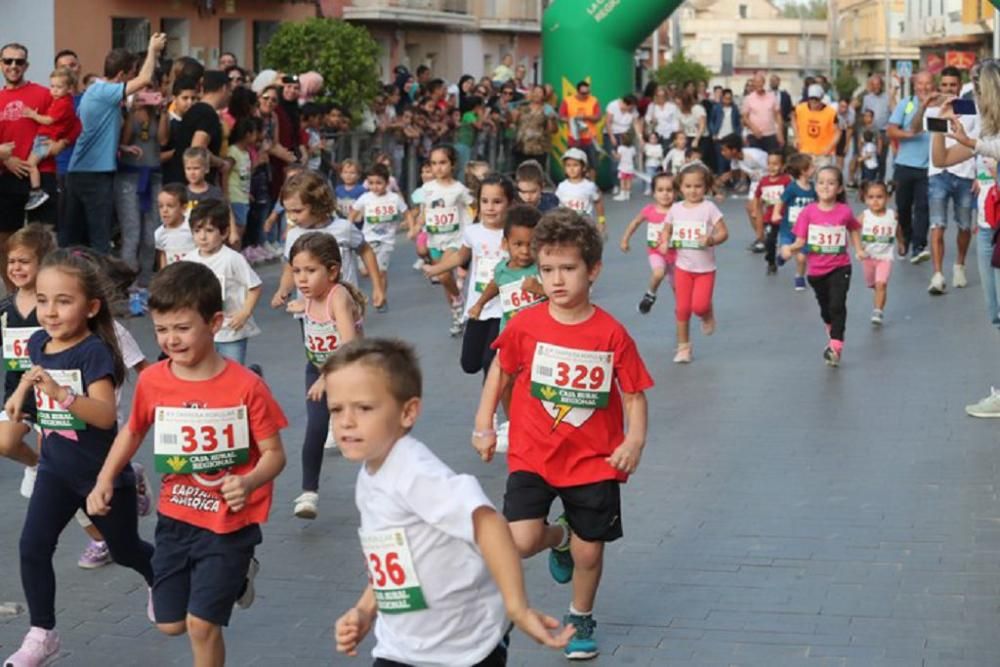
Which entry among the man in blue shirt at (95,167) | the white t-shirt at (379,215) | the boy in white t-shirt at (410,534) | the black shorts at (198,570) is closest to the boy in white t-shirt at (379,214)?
the white t-shirt at (379,215)

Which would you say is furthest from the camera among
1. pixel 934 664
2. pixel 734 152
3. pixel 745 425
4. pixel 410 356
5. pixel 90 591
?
pixel 734 152

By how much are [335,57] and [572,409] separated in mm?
18101

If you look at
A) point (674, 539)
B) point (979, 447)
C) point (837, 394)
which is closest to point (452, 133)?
point (837, 394)

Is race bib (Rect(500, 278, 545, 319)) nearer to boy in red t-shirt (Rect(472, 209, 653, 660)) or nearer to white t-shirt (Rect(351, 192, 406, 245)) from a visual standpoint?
boy in red t-shirt (Rect(472, 209, 653, 660))

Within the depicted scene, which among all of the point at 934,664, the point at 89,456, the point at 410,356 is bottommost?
the point at 934,664

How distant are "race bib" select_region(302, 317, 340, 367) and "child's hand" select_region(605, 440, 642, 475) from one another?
2.73m

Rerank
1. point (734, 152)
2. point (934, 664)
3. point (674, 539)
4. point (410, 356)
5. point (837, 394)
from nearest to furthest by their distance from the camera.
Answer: point (410, 356)
point (934, 664)
point (674, 539)
point (837, 394)
point (734, 152)

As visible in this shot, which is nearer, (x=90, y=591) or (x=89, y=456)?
(x=89, y=456)

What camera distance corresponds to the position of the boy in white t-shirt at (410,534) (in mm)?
4445

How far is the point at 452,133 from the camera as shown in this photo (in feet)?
92.1

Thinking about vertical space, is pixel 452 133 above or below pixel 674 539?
above

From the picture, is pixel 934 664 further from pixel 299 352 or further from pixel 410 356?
pixel 299 352

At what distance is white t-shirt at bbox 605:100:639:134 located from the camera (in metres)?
32.2

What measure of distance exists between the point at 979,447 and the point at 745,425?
1308 millimetres
